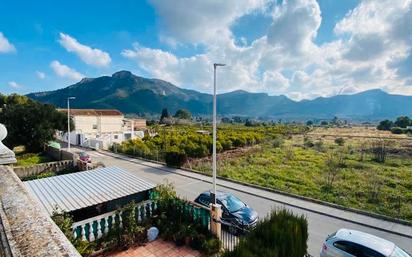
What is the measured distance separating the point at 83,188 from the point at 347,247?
8.67m

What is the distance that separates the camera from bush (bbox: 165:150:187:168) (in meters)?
23.0

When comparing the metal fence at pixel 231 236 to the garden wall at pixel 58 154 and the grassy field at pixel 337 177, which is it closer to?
the grassy field at pixel 337 177

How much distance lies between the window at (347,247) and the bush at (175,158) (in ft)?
54.6

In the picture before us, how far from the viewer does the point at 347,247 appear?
727 centimetres

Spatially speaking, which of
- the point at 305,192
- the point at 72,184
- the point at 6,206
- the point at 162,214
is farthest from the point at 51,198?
the point at 305,192

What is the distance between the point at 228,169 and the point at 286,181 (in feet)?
17.9

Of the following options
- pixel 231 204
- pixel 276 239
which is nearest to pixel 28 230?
pixel 276 239

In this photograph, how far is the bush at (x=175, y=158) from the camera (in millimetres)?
23000

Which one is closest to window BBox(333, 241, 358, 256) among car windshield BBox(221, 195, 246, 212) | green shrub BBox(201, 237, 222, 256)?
green shrub BBox(201, 237, 222, 256)

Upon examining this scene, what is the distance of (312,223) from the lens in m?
11.4

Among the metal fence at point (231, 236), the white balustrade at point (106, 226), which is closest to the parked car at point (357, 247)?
the metal fence at point (231, 236)

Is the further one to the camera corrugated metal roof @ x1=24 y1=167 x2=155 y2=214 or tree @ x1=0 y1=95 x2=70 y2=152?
tree @ x1=0 y1=95 x2=70 y2=152

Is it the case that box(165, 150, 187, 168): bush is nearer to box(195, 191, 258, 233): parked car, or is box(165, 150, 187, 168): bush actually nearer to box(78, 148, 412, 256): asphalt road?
box(78, 148, 412, 256): asphalt road

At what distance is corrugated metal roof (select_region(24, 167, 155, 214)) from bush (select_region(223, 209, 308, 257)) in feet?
15.5
